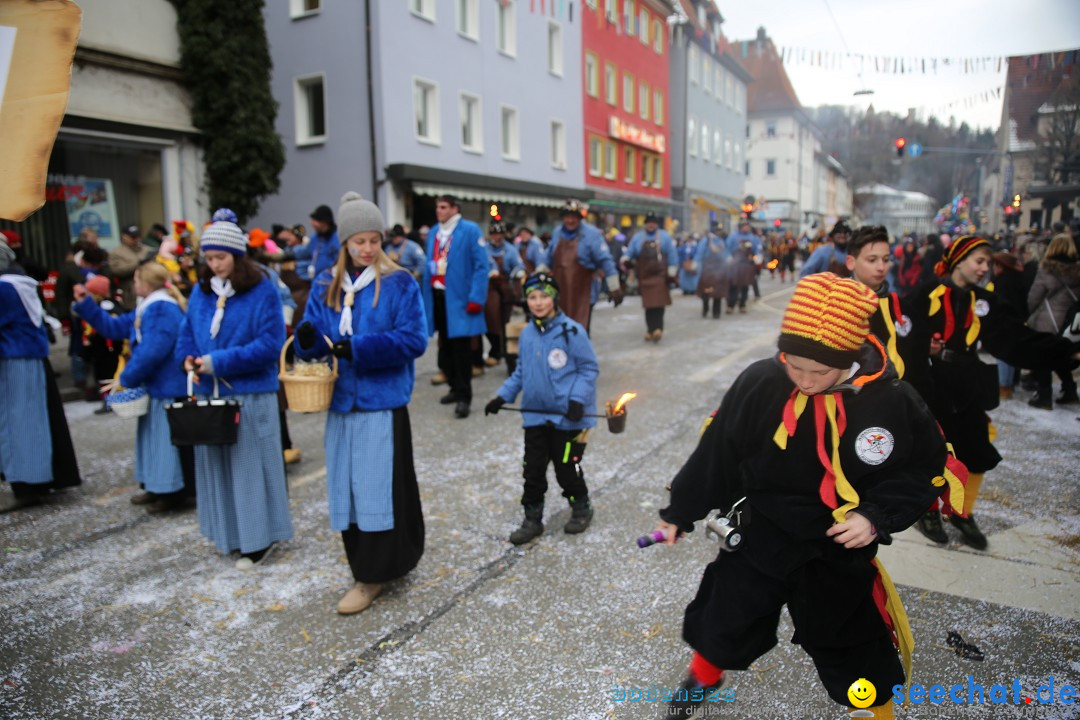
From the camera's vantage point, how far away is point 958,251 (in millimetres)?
4035

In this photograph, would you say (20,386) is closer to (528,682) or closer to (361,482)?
(361,482)

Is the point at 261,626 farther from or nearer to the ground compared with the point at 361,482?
nearer to the ground

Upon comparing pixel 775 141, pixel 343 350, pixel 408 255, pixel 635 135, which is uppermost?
pixel 775 141

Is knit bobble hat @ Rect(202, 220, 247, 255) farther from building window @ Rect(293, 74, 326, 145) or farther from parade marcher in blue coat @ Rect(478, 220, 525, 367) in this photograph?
building window @ Rect(293, 74, 326, 145)

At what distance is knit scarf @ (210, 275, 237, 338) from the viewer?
394 centimetres

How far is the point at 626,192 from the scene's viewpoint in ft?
106

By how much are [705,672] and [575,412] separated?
6.14 ft

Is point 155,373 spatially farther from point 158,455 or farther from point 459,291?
point 459,291

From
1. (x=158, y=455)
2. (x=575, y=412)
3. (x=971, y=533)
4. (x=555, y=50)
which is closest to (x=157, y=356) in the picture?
(x=158, y=455)

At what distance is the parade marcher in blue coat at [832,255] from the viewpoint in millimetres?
8102

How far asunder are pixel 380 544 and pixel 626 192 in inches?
1194

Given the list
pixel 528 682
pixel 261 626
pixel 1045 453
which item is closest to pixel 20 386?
pixel 261 626

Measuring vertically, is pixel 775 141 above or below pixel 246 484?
above

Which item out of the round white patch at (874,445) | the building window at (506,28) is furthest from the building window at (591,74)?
the round white patch at (874,445)
